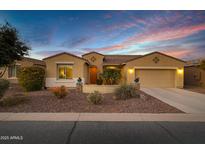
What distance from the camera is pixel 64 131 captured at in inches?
177

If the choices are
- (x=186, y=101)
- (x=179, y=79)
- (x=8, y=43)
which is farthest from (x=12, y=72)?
(x=179, y=79)

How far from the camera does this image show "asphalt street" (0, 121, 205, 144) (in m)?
3.98

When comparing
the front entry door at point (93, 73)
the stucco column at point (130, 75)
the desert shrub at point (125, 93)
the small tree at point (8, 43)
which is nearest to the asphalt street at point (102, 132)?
the desert shrub at point (125, 93)

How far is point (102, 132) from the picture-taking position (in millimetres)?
4461

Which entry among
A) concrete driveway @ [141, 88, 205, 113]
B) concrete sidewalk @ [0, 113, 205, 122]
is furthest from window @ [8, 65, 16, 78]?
concrete driveway @ [141, 88, 205, 113]

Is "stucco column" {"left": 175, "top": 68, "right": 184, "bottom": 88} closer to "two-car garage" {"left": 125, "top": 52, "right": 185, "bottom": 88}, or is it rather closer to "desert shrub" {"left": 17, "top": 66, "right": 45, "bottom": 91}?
"two-car garage" {"left": 125, "top": 52, "right": 185, "bottom": 88}

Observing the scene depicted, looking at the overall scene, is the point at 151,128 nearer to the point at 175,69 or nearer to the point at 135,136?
the point at 135,136

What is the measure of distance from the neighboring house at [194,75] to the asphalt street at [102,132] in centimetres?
1648

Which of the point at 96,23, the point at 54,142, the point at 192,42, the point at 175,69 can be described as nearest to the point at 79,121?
the point at 54,142

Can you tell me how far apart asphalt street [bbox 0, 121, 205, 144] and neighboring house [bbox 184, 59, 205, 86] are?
16.5 meters

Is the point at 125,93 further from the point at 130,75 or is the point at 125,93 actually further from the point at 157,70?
the point at 157,70

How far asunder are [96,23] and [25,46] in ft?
19.7

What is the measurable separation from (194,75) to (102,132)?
67.0 ft

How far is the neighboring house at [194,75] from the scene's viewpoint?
62.5 feet
